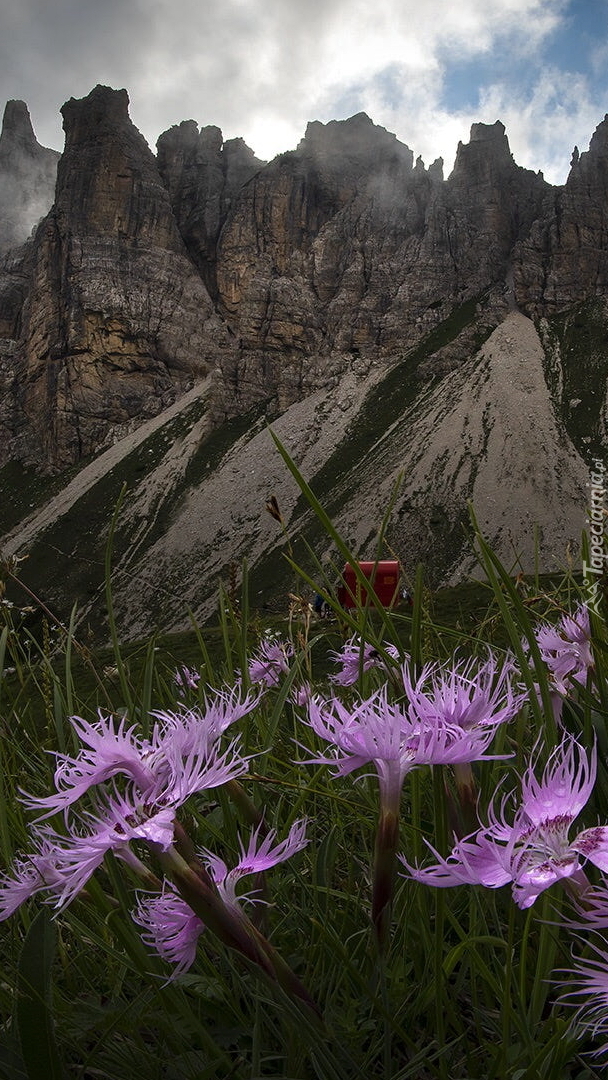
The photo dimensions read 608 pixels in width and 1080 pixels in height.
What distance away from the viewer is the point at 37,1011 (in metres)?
0.96

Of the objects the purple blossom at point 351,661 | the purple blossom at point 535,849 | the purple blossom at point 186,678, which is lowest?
the purple blossom at point 186,678

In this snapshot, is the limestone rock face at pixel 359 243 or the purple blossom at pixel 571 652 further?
the limestone rock face at pixel 359 243

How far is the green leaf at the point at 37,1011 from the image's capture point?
37.9 inches

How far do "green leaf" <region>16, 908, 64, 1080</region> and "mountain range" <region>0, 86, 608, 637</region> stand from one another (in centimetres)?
10634

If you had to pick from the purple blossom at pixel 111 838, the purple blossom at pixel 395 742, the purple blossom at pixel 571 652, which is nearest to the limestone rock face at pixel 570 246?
the purple blossom at pixel 571 652

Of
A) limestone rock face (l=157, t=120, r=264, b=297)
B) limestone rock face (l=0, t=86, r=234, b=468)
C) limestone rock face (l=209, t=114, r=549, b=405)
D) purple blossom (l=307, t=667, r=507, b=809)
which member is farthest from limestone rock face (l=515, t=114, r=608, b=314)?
purple blossom (l=307, t=667, r=507, b=809)

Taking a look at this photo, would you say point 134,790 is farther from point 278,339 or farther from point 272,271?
point 272,271

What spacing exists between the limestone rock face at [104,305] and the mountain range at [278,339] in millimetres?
482

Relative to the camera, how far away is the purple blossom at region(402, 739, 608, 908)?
0.60 meters

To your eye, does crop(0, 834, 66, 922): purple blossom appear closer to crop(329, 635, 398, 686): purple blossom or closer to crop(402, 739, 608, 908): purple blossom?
crop(402, 739, 608, 908): purple blossom

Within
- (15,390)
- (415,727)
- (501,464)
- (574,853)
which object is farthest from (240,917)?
(15,390)

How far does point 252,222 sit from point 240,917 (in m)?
176

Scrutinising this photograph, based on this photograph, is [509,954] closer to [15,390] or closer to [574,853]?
[574,853]

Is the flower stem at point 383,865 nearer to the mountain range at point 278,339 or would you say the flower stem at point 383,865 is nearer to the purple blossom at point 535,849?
the purple blossom at point 535,849
